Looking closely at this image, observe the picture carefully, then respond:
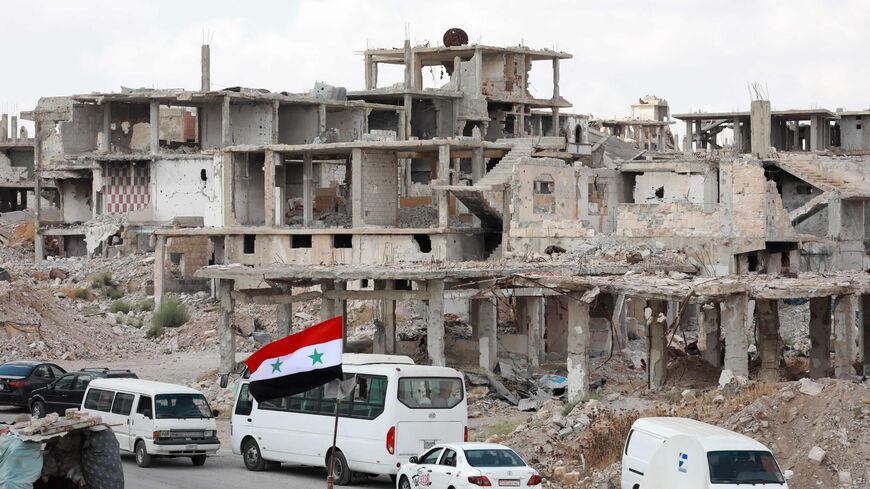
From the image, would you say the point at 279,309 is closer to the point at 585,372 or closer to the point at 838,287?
the point at 585,372

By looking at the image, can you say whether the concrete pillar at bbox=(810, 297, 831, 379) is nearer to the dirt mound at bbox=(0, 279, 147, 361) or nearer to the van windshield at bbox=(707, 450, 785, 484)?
the van windshield at bbox=(707, 450, 785, 484)

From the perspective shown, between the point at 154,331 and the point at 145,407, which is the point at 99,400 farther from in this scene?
the point at 154,331

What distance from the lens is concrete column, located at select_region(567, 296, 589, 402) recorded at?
27.1 m

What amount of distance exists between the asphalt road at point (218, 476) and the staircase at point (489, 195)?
1748 centimetres

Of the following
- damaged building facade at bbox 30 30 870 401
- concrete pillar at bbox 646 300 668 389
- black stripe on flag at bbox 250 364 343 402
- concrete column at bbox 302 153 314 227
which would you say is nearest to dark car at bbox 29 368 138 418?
damaged building facade at bbox 30 30 870 401

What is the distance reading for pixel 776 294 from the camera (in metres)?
24.9

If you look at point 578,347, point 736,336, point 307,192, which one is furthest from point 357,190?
point 736,336

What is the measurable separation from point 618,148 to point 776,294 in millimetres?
42984

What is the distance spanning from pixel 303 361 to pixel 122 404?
703 cm

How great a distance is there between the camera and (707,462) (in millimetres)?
15180

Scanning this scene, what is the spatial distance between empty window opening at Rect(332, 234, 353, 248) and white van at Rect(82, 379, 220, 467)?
2176 cm

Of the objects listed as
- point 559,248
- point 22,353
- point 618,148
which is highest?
point 618,148

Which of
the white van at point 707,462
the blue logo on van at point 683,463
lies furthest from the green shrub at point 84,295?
the blue logo on van at point 683,463

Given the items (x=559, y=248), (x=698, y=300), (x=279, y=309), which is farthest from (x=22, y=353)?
(x=698, y=300)
